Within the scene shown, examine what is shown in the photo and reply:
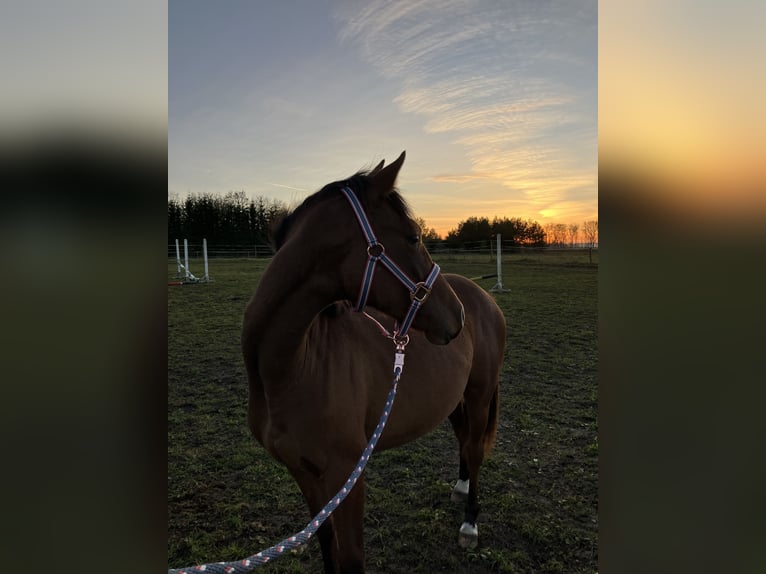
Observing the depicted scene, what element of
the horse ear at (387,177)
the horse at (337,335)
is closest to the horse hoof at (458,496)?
the horse at (337,335)

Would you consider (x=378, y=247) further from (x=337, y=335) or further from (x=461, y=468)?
(x=461, y=468)

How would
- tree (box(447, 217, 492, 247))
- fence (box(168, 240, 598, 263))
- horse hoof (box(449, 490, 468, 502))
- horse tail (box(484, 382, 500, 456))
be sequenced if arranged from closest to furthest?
horse hoof (box(449, 490, 468, 502)) → horse tail (box(484, 382, 500, 456)) → fence (box(168, 240, 598, 263)) → tree (box(447, 217, 492, 247))

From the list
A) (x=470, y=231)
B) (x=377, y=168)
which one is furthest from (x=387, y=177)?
(x=470, y=231)

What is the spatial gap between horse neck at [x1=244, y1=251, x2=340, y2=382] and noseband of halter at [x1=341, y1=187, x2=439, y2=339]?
0.48 ft

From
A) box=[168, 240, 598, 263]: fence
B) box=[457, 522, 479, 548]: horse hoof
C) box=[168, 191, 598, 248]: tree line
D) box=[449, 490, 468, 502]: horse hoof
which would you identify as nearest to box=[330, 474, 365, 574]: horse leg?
box=[457, 522, 479, 548]: horse hoof

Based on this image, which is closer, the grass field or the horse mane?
the horse mane

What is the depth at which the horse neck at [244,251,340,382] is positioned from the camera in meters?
1.85

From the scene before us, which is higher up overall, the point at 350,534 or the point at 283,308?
the point at 283,308

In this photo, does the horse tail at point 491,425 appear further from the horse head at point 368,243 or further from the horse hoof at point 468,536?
the horse head at point 368,243

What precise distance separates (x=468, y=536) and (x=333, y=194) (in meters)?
2.74

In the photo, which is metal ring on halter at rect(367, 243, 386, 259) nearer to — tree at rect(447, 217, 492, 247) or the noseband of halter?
the noseband of halter

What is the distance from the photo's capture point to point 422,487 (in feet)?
12.5
